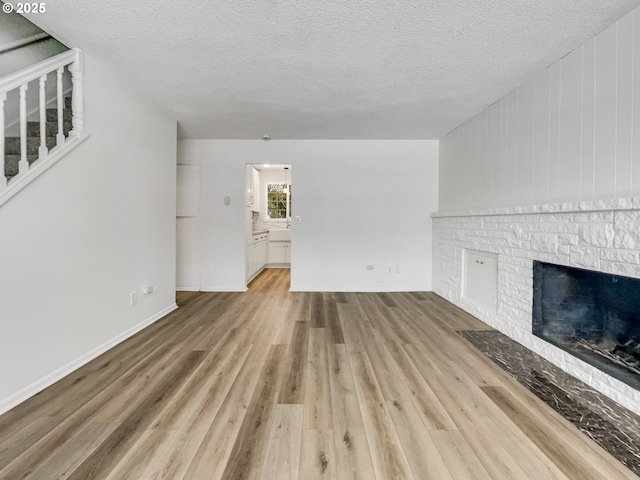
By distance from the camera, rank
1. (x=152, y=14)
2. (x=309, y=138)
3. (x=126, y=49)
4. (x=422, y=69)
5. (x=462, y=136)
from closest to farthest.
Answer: (x=152, y=14), (x=126, y=49), (x=422, y=69), (x=462, y=136), (x=309, y=138)

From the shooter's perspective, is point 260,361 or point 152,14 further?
point 260,361

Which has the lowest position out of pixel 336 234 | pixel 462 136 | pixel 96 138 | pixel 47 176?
pixel 336 234

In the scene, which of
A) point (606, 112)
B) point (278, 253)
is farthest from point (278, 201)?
point (606, 112)

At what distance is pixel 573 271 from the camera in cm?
205

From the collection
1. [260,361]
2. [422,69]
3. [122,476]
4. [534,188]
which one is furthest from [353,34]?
[122,476]

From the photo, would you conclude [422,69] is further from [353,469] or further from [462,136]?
[353,469]

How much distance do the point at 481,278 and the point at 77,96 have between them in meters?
4.06

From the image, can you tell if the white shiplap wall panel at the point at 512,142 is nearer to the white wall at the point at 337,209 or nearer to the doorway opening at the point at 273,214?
the white wall at the point at 337,209

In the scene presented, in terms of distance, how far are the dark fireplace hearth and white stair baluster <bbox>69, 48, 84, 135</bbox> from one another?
3.79m

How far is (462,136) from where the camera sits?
3.53m

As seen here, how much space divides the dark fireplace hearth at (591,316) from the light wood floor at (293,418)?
597 millimetres

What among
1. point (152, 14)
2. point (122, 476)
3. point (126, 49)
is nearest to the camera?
point (122, 476)

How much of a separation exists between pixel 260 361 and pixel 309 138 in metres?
3.23

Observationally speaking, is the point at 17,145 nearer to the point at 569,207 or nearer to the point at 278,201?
the point at 569,207
